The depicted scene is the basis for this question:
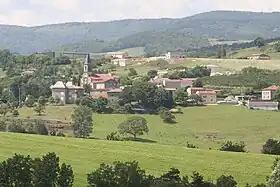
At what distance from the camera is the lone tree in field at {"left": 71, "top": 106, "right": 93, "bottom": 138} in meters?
72.4

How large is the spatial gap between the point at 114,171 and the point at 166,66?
432 ft

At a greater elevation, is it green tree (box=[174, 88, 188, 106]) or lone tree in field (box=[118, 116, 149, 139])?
green tree (box=[174, 88, 188, 106])

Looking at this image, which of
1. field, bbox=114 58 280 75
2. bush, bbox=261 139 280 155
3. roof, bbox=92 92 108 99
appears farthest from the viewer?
field, bbox=114 58 280 75

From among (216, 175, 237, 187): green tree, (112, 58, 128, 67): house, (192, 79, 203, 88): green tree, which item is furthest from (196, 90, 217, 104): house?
(216, 175, 237, 187): green tree

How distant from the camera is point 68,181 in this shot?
34750 millimetres

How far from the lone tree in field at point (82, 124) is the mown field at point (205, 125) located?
1.38 m

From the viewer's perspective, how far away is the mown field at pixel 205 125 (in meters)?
72.7

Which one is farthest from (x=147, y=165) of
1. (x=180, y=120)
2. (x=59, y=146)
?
(x=180, y=120)

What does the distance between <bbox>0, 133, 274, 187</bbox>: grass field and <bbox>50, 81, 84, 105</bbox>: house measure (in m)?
50.0

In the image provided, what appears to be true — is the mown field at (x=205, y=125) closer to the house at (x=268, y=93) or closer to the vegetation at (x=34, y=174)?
the house at (x=268, y=93)

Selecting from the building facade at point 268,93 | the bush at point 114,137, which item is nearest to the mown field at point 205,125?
the bush at point 114,137

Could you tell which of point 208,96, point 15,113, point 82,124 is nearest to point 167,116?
point 82,124

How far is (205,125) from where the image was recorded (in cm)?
8331

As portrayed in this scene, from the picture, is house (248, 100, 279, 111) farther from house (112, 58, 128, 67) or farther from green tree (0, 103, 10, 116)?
house (112, 58, 128, 67)
